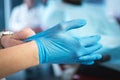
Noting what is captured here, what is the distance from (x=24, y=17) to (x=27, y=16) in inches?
0.9

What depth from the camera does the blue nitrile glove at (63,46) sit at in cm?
58

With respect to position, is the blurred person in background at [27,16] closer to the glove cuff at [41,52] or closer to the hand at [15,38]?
the hand at [15,38]

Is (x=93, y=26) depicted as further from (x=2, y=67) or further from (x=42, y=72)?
(x=2, y=67)

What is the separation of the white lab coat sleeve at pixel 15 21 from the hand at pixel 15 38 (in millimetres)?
711

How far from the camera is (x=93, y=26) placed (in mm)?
1470

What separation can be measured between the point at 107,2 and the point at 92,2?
98mm

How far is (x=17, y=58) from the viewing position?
21.8 inches

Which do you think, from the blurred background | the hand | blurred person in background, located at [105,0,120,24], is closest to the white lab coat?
the blurred background

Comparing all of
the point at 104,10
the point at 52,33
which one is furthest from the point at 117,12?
the point at 52,33

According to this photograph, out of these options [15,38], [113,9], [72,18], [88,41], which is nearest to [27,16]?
[72,18]

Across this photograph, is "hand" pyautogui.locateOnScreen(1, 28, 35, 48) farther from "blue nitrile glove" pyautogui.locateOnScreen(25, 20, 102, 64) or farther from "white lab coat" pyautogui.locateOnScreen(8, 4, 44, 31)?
"white lab coat" pyautogui.locateOnScreen(8, 4, 44, 31)

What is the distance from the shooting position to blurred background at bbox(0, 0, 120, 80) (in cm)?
144

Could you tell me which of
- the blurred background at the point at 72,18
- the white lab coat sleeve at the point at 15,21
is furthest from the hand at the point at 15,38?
the white lab coat sleeve at the point at 15,21

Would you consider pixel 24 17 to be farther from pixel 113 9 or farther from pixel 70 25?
pixel 70 25
